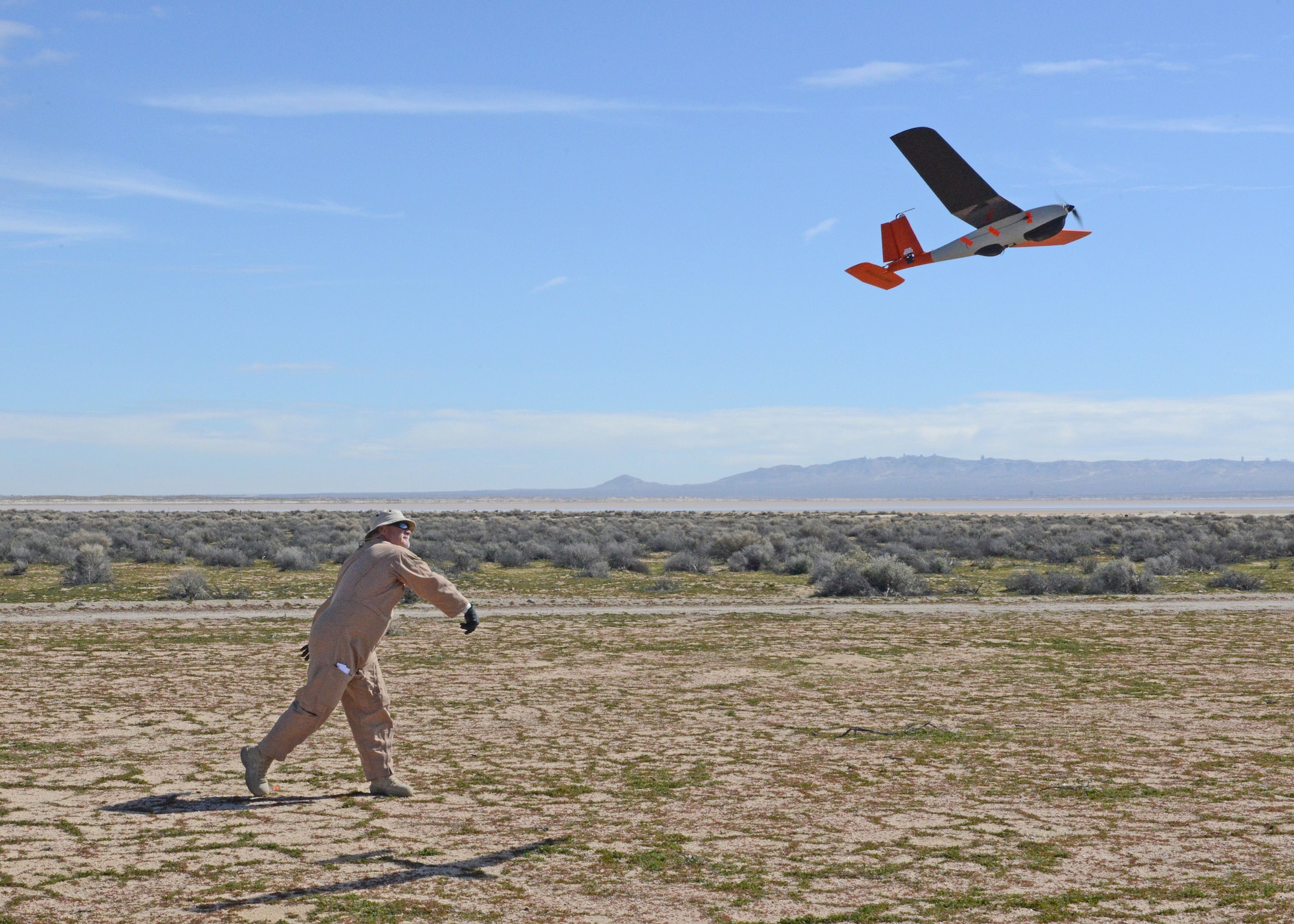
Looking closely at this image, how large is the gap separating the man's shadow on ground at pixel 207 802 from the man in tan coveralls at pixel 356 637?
0.10 m

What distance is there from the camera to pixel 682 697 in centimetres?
1250

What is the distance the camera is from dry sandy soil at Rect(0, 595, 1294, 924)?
19.7ft

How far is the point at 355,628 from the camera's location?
7504mm

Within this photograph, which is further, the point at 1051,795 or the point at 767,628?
the point at 767,628

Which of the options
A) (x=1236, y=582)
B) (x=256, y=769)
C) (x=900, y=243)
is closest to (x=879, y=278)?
(x=900, y=243)

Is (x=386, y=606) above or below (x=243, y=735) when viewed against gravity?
above

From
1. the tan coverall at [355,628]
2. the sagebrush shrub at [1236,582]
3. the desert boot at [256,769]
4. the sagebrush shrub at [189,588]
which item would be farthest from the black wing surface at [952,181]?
the sagebrush shrub at [1236,582]

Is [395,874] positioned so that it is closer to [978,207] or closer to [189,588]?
[978,207]

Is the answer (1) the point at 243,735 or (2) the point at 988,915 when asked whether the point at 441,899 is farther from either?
(1) the point at 243,735

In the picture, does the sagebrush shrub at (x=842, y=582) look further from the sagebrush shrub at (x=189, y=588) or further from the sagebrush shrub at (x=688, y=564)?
the sagebrush shrub at (x=189, y=588)

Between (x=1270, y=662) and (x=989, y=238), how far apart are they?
6.93 metres

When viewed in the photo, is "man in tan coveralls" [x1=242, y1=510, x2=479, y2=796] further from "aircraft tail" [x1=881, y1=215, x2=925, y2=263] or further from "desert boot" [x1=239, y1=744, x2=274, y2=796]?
"aircraft tail" [x1=881, y1=215, x2=925, y2=263]

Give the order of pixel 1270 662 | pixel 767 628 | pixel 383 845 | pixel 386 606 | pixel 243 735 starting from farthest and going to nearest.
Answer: pixel 767 628 < pixel 1270 662 < pixel 243 735 < pixel 386 606 < pixel 383 845

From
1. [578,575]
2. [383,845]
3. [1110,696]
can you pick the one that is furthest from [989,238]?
[578,575]
